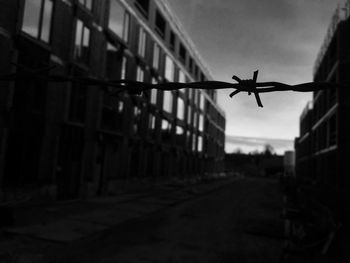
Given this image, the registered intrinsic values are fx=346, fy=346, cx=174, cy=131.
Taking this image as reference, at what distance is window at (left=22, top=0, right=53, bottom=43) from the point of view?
15597mm

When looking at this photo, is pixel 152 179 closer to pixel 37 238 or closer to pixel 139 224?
pixel 139 224

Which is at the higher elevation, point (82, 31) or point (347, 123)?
point (82, 31)

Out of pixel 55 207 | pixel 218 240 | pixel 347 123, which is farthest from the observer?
pixel 347 123

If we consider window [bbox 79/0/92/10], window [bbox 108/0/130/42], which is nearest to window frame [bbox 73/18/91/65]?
window [bbox 79/0/92/10]

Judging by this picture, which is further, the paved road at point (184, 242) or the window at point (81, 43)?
the window at point (81, 43)

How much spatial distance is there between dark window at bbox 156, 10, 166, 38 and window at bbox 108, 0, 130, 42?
27.9 feet

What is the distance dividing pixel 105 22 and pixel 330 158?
22.1m

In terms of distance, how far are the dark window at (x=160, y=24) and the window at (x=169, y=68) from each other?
8.56ft

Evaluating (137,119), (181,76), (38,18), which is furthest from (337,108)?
(181,76)

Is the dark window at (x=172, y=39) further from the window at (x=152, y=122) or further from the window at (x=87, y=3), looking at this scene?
the window at (x=87, y=3)

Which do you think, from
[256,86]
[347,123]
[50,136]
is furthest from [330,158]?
[256,86]

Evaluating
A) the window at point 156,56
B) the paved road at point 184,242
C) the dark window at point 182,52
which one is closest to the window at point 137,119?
the window at point 156,56

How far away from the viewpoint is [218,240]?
10.9 meters

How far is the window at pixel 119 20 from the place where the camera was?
23.6 metres
